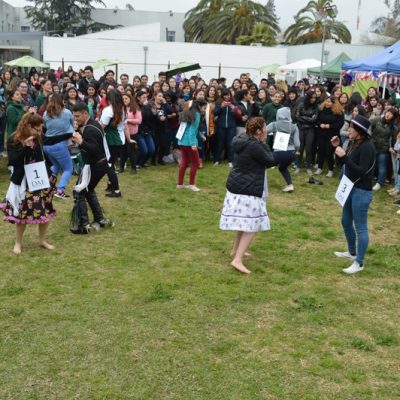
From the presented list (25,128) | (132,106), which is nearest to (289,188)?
(132,106)

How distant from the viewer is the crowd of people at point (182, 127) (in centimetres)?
781

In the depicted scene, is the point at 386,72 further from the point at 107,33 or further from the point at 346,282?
the point at 107,33

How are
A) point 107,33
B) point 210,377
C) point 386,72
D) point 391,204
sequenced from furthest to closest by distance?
point 107,33
point 386,72
point 391,204
point 210,377

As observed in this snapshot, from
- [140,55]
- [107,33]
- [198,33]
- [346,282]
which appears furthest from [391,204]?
[198,33]

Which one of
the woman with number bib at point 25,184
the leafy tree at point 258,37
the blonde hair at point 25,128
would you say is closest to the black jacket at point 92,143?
the woman with number bib at point 25,184

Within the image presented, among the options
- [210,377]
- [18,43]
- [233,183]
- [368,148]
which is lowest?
[210,377]

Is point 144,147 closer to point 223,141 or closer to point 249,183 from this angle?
point 223,141

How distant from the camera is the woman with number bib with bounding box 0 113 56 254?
5.59 metres

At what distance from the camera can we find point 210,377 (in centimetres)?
371

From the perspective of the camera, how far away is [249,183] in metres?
5.38

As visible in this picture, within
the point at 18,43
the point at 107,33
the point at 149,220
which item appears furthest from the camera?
the point at 18,43

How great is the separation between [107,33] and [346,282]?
35773 mm

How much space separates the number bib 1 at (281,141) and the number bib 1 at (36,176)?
176 inches

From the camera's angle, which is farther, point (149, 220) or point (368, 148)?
point (149, 220)
